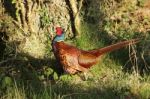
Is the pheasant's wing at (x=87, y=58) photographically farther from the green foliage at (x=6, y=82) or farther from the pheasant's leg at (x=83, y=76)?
the green foliage at (x=6, y=82)

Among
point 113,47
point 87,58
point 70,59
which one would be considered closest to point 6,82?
point 70,59

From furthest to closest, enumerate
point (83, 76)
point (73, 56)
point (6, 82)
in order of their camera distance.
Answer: point (83, 76) < point (73, 56) < point (6, 82)

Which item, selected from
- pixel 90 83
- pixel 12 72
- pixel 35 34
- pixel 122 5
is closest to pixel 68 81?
pixel 90 83

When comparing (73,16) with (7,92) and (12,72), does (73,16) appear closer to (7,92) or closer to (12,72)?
(12,72)

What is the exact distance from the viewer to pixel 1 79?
6887 mm

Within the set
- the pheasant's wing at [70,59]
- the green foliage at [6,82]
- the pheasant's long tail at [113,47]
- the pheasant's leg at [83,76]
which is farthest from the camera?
the pheasant's leg at [83,76]

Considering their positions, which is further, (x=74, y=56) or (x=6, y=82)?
(x=74, y=56)

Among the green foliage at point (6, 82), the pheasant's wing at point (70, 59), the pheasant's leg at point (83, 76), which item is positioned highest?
the pheasant's wing at point (70, 59)

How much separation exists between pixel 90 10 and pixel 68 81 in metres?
1.77

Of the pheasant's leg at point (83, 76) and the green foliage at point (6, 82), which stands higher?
the green foliage at point (6, 82)

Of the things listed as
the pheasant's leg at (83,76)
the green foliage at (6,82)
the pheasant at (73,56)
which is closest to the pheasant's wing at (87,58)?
the pheasant at (73,56)

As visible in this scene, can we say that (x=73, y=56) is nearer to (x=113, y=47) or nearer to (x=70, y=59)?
(x=70, y=59)

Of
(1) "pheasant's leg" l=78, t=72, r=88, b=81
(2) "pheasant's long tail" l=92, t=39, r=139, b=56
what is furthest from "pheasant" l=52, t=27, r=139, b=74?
(1) "pheasant's leg" l=78, t=72, r=88, b=81

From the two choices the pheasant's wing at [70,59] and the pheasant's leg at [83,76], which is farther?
the pheasant's leg at [83,76]
